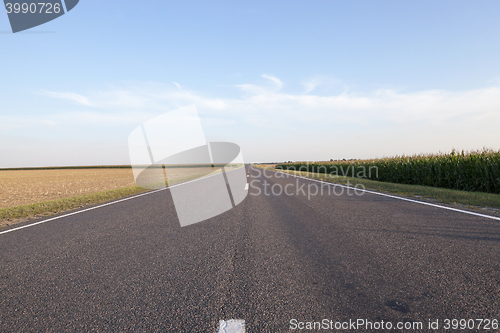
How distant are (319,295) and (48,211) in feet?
28.6

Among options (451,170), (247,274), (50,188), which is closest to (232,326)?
(247,274)

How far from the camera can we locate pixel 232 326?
2133 millimetres

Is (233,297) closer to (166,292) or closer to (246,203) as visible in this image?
(166,292)

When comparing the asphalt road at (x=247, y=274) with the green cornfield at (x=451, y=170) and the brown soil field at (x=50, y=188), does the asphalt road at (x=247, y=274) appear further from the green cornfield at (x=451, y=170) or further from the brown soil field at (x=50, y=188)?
the green cornfield at (x=451, y=170)

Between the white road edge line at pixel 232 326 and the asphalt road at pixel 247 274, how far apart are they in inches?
2.5

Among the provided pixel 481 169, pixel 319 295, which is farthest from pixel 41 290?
pixel 481 169

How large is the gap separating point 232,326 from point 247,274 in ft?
3.40

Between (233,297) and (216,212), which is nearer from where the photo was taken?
(233,297)

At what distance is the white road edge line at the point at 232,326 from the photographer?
81.7 inches

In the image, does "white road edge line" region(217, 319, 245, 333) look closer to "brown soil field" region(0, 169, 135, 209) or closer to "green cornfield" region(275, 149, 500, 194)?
"brown soil field" region(0, 169, 135, 209)

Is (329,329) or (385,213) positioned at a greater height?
(329,329)

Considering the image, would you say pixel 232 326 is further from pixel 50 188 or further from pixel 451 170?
pixel 50 188

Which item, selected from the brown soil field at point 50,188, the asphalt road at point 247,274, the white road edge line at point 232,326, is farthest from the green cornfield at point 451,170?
the brown soil field at point 50,188

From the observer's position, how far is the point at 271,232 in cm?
512
